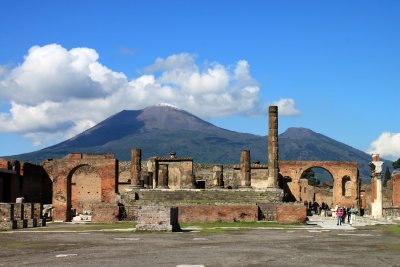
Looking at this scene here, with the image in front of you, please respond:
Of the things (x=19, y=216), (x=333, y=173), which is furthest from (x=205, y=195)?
(x=333, y=173)

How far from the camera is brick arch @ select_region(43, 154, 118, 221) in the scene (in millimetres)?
48500

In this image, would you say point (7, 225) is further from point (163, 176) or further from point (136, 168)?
point (163, 176)

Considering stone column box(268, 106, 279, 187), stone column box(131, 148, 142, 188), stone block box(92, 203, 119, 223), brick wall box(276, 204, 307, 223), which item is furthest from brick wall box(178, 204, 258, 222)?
stone column box(131, 148, 142, 188)

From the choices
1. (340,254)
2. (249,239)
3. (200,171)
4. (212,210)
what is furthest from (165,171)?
(340,254)

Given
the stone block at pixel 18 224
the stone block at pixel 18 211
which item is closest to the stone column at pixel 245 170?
the stone block at pixel 18 211

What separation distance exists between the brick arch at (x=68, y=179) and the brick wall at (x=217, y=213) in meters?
13.2

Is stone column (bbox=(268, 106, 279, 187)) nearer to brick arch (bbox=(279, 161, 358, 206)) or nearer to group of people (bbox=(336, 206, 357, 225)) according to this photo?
group of people (bbox=(336, 206, 357, 225))

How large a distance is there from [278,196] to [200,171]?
23.0 metres

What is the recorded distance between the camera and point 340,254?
1756 cm

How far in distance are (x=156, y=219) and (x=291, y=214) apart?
1114 cm

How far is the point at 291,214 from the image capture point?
120 ft

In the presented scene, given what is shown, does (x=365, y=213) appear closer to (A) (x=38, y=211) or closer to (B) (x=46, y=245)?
(A) (x=38, y=211)

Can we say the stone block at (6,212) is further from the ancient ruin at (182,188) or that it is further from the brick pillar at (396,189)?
the brick pillar at (396,189)

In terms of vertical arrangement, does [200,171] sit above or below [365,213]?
above
